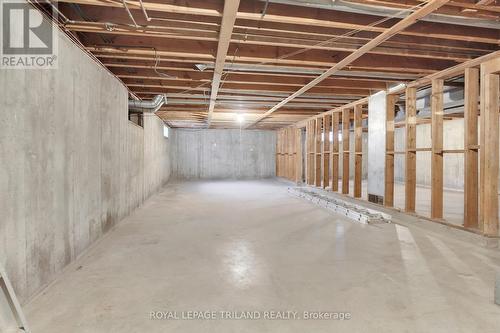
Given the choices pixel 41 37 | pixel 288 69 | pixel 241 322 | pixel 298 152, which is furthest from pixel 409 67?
pixel 298 152

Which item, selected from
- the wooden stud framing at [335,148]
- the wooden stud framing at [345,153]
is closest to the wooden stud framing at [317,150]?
the wooden stud framing at [335,148]

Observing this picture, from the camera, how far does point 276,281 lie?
263 centimetres

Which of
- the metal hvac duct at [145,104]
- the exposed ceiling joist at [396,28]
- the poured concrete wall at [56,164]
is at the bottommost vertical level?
the poured concrete wall at [56,164]

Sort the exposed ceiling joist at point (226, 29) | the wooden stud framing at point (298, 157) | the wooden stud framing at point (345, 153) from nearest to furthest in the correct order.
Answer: the exposed ceiling joist at point (226, 29)
the wooden stud framing at point (345, 153)
the wooden stud framing at point (298, 157)

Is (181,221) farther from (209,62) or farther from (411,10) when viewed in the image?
(411,10)

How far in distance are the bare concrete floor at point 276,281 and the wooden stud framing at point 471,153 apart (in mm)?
489

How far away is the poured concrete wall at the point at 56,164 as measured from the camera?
6.91 ft

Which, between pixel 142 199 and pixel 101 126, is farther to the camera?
pixel 142 199

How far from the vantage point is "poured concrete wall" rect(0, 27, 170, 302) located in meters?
2.11

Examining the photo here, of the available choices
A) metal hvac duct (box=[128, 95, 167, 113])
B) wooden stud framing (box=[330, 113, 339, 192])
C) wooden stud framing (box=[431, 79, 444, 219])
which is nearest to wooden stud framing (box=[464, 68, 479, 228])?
A: wooden stud framing (box=[431, 79, 444, 219])

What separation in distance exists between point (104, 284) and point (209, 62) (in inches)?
119

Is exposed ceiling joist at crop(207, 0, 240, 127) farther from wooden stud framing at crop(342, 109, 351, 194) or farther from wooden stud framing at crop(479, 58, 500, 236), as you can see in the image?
wooden stud framing at crop(342, 109, 351, 194)

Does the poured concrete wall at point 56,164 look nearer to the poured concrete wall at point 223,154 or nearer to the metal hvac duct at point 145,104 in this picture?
the metal hvac duct at point 145,104

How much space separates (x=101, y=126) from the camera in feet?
13.1
